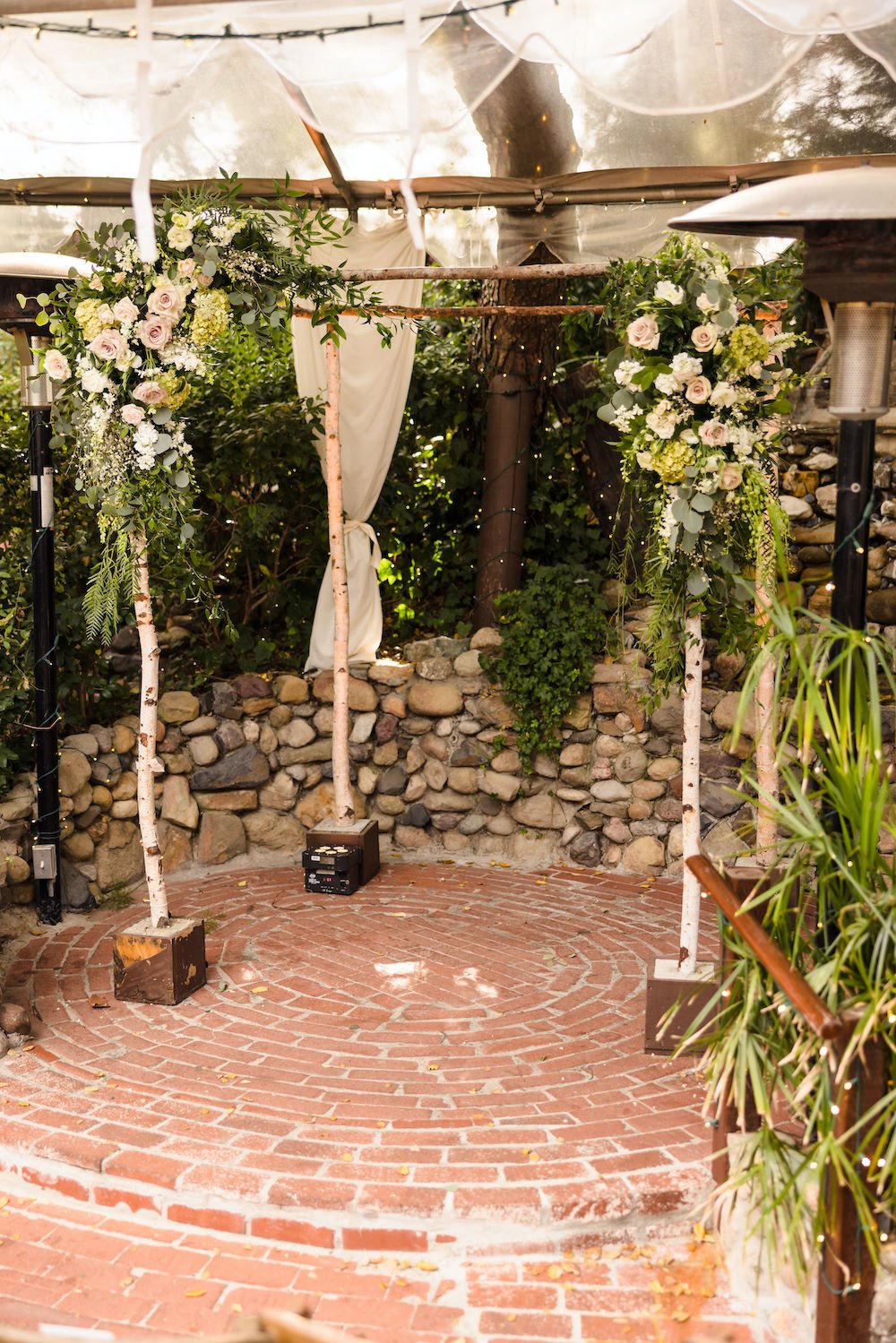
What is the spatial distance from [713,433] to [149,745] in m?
2.53

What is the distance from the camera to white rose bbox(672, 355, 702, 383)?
406 cm

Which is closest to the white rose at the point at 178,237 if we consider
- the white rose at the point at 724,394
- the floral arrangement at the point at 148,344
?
the floral arrangement at the point at 148,344

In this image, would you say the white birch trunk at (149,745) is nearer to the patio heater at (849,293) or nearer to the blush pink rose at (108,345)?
the blush pink rose at (108,345)

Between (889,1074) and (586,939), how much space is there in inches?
110

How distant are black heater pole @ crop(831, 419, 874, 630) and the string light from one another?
5.21 ft

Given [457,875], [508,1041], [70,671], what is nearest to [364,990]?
[508,1041]

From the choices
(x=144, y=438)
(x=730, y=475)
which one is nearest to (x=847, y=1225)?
(x=730, y=475)

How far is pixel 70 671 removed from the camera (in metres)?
6.34

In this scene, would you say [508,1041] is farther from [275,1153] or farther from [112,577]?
[112,577]

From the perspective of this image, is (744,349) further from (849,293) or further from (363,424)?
(363,424)

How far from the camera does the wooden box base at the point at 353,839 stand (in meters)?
6.31

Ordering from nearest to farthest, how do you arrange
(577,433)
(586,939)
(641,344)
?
1. (641,344)
2. (586,939)
3. (577,433)

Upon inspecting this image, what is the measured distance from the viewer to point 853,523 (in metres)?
3.58

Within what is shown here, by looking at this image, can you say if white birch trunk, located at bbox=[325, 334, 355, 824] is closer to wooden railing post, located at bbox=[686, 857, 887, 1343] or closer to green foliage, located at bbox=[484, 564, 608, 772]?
green foliage, located at bbox=[484, 564, 608, 772]
